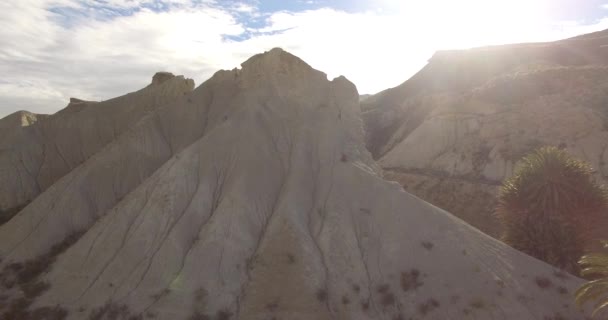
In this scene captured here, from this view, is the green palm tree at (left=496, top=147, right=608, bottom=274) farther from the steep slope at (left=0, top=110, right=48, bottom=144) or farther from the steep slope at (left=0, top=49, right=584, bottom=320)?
the steep slope at (left=0, top=110, right=48, bottom=144)

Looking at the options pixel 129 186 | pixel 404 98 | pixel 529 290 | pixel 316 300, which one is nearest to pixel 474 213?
pixel 529 290

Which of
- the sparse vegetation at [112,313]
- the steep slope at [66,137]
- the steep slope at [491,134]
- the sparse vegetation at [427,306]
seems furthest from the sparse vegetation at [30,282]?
the steep slope at [491,134]

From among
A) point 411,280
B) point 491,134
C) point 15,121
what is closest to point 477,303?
point 411,280

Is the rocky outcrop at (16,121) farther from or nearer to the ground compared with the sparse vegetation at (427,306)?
farther from the ground

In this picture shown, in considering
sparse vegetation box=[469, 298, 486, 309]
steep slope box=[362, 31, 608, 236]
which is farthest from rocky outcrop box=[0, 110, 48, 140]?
sparse vegetation box=[469, 298, 486, 309]

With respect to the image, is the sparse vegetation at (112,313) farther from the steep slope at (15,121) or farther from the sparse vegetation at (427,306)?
the steep slope at (15,121)

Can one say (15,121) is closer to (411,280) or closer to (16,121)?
(16,121)
